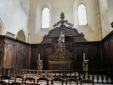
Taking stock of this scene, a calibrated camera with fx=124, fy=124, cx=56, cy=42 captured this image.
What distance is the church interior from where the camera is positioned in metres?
11.0

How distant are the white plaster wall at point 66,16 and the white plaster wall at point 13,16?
1105 millimetres

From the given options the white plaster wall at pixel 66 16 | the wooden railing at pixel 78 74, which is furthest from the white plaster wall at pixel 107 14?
the wooden railing at pixel 78 74

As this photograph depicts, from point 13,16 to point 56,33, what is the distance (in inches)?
181

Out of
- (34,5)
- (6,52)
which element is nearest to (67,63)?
(6,52)

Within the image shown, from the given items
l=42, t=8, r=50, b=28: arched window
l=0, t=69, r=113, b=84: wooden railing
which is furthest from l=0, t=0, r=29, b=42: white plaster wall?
l=0, t=69, r=113, b=84: wooden railing

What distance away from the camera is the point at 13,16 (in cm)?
1112

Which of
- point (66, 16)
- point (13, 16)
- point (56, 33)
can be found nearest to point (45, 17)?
point (66, 16)

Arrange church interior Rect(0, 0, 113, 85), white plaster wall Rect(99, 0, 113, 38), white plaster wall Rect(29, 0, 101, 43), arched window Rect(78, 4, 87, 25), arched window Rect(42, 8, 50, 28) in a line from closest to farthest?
white plaster wall Rect(99, 0, 113, 38)
church interior Rect(0, 0, 113, 85)
white plaster wall Rect(29, 0, 101, 43)
arched window Rect(78, 4, 87, 25)
arched window Rect(42, 8, 50, 28)

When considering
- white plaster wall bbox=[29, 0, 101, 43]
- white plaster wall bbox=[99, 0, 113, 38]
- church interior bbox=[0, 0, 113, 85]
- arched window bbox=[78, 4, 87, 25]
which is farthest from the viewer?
arched window bbox=[78, 4, 87, 25]

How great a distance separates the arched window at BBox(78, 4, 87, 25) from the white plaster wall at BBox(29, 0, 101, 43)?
41 cm

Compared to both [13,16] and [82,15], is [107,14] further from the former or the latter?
[13,16]

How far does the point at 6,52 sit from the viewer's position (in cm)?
925

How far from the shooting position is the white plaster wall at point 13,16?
32.3 ft

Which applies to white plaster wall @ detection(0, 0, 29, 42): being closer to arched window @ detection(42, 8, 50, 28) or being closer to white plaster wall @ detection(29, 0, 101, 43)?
Answer: white plaster wall @ detection(29, 0, 101, 43)
